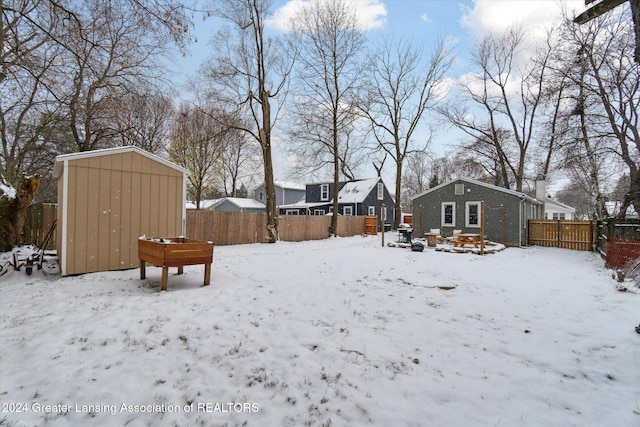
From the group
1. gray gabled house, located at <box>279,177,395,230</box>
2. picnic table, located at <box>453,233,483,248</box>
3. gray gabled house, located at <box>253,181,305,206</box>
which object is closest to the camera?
picnic table, located at <box>453,233,483,248</box>

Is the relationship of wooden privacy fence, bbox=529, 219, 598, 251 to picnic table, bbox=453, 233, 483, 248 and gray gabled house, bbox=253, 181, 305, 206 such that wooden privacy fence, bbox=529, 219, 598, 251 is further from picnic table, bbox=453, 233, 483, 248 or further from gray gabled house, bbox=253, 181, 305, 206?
gray gabled house, bbox=253, 181, 305, 206

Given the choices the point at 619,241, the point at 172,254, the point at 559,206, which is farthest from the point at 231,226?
the point at 559,206

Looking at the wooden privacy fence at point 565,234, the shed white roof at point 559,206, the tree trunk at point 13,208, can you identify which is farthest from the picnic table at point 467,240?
the shed white roof at point 559,206

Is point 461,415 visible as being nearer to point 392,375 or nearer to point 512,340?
point 392,375

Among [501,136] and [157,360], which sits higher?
[501,136]

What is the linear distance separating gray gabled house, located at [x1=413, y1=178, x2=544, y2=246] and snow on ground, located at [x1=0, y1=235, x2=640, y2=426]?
10.9m

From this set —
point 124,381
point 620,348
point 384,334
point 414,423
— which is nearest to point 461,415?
point 414,423

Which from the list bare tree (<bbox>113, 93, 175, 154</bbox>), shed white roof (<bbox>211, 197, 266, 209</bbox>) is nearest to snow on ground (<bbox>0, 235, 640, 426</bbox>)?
bare tree (<bbox>113, 93, 175, 154</bbox>)

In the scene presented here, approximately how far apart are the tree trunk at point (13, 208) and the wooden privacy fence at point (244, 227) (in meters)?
5.35

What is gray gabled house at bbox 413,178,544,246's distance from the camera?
1608 centimetres

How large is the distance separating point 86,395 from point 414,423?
2.51 metres

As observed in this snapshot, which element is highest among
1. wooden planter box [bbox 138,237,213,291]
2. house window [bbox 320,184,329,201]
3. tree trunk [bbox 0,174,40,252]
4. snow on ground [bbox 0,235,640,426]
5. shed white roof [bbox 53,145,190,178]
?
house window [bbox 320,184,329,201]

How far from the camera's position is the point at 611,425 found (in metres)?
2.18

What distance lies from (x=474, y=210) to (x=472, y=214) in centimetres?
25
